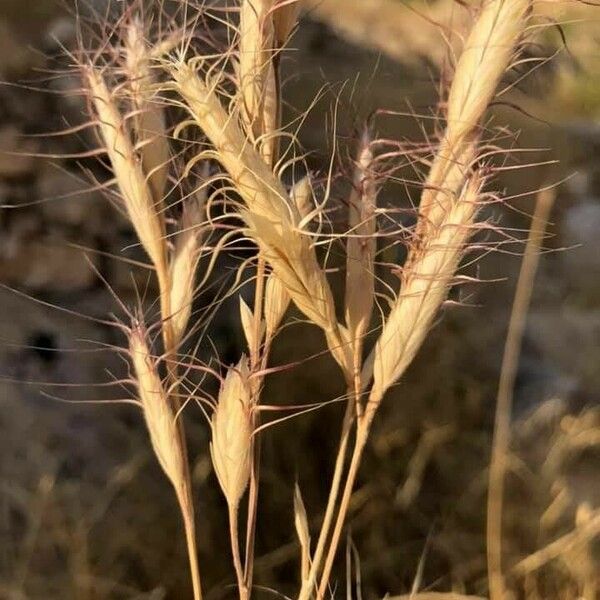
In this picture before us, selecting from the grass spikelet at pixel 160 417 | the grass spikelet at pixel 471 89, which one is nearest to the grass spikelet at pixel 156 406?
the grass spikelet at pixel 160 417

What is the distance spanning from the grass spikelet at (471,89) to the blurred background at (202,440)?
0.31ft

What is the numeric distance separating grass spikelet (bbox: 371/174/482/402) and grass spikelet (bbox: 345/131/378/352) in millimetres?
12

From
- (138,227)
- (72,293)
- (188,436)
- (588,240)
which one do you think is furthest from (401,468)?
(588,240)

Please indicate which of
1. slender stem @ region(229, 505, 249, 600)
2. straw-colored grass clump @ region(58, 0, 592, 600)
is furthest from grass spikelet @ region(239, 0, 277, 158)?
slender stem @ region(229, 505, 249, 600)

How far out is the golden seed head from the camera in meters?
0.35

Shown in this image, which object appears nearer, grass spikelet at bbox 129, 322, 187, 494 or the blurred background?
grass spikelet at bbox 129, 322, 187, 494

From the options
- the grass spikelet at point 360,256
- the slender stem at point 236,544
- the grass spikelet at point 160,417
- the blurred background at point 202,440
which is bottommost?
the blurred background at point 202,440

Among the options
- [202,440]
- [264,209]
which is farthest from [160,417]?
[202,440]

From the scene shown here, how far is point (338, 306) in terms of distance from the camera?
2.07 feet

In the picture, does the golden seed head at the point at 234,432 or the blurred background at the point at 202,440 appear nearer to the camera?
the golden seed head at the point at 234,432

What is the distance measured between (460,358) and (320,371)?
0.16 metres

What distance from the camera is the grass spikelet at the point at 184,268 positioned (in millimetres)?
368

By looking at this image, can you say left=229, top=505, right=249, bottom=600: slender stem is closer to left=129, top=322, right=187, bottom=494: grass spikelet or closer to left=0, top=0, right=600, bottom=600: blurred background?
left=129, top=322, right=187, bottom=494: grass spikelet

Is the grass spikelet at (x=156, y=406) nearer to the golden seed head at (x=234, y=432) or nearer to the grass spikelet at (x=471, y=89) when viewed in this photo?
the golden seed head at (x=234, y=432)
